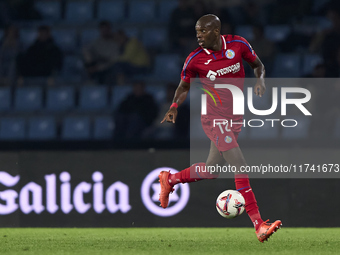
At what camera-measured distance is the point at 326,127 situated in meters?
7.67

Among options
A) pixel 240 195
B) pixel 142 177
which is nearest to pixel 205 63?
pixel 240 195

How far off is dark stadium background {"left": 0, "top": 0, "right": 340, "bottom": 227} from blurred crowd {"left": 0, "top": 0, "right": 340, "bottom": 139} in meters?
0.02

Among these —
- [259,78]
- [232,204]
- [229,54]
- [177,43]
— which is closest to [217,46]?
[229,54]

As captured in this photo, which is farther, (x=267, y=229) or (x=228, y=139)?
(x=228, y=139)

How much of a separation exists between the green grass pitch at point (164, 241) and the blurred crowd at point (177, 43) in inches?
93.6

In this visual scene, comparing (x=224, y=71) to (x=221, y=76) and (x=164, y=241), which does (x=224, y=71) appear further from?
(x=164, y=241)

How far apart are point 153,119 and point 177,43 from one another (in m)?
1.75

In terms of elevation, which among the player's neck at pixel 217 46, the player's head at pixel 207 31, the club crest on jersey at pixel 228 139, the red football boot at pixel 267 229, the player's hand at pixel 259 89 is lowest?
the red football boot at pixel 267 229

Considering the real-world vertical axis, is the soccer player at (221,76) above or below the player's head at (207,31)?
below

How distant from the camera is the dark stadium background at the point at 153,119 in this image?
7453 millimetres

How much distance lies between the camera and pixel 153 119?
8.29 metres

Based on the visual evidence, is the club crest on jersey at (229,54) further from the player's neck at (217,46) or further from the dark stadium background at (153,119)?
the dark stadium background at (153,119)

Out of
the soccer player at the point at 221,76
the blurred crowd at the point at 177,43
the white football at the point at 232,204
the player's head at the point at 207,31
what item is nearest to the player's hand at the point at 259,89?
the soccer player at the point at 221,76

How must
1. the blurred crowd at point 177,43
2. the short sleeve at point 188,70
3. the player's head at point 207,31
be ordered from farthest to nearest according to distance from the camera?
the blurred crowd at point 177,43 < the short sleeve at point 188,70 < the player's head at point 207,31
